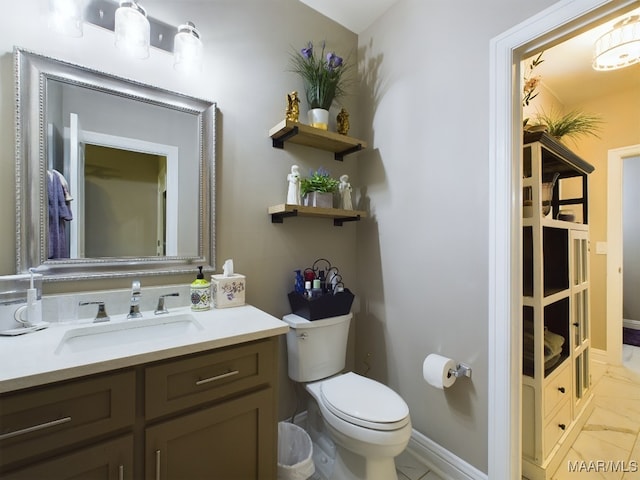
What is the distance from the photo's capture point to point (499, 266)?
127cm

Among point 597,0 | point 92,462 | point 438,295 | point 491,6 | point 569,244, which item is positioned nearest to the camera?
point 92,462

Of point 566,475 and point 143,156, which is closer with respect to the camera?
point 143,156

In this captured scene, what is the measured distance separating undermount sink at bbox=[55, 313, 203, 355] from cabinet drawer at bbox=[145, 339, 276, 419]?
0.16 meters

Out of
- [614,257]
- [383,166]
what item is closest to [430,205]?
[383,166]

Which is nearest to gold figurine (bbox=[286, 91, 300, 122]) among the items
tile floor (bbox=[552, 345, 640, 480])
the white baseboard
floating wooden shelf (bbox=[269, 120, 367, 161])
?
floating wooden shelf (bbox=[269, 120, 367, 161])

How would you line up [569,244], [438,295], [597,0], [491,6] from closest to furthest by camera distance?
[597,0] < [491,6] < [438,295] < [569,244]

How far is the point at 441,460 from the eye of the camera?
1.50 meters

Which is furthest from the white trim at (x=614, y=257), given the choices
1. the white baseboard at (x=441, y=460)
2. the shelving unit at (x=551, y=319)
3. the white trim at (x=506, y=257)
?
the white baseboard at (x=441, y=460)

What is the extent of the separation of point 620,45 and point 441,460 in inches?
101

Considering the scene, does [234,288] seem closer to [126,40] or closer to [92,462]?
[92,462]

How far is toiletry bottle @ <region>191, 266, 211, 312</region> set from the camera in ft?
4.43

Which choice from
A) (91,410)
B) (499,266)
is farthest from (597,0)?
(91,410)

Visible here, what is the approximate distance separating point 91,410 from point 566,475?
85.0 inches

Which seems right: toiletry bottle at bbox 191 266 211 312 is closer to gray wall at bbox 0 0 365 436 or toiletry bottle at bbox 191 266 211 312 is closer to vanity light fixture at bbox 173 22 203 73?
gray wall at bbox 0 0 365 436
